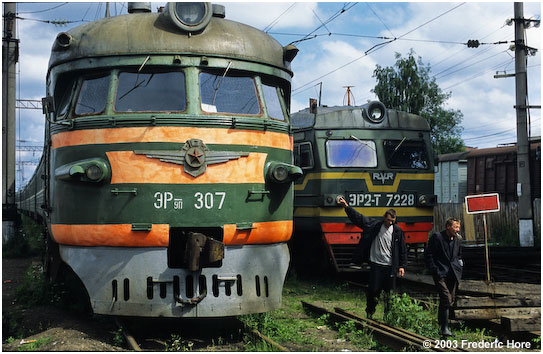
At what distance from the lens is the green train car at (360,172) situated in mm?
12430

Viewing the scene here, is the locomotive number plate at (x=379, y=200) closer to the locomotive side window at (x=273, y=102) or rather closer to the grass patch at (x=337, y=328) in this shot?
the grass patch at (x=337, y=328)

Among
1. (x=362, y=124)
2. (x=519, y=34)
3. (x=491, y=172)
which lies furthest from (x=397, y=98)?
(x=362, y=124)

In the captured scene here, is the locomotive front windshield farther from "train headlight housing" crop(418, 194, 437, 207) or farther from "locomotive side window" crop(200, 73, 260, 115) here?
"train headlight housing" crop(418, 194, 437, 207)

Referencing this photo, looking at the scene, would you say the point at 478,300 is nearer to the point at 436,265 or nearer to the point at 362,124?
the point at 436,265

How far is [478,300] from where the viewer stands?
829 cm

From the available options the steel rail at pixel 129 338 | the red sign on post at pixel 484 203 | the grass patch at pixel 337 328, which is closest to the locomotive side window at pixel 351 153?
the red sign on post at pixel 484 203

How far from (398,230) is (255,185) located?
214 centimetres

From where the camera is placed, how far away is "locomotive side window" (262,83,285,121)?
7941 millimetres

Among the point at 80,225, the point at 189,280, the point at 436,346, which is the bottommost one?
the point at 436,346

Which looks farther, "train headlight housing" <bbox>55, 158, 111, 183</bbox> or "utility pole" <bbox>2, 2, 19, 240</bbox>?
"utility pole" <bbox>2, 2, 19, 240</bbox>

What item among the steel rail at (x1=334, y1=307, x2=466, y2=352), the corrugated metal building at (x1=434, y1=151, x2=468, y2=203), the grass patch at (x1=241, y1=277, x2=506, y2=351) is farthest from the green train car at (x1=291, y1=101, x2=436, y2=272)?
the corrugated metal building at (x1=434, y1=151, x2=468, y2=203)

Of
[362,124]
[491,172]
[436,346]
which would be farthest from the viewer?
[491,172]

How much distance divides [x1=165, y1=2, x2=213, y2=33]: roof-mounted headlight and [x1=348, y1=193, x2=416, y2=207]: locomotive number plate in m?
5.82

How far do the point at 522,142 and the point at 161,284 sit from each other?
49.7ft
